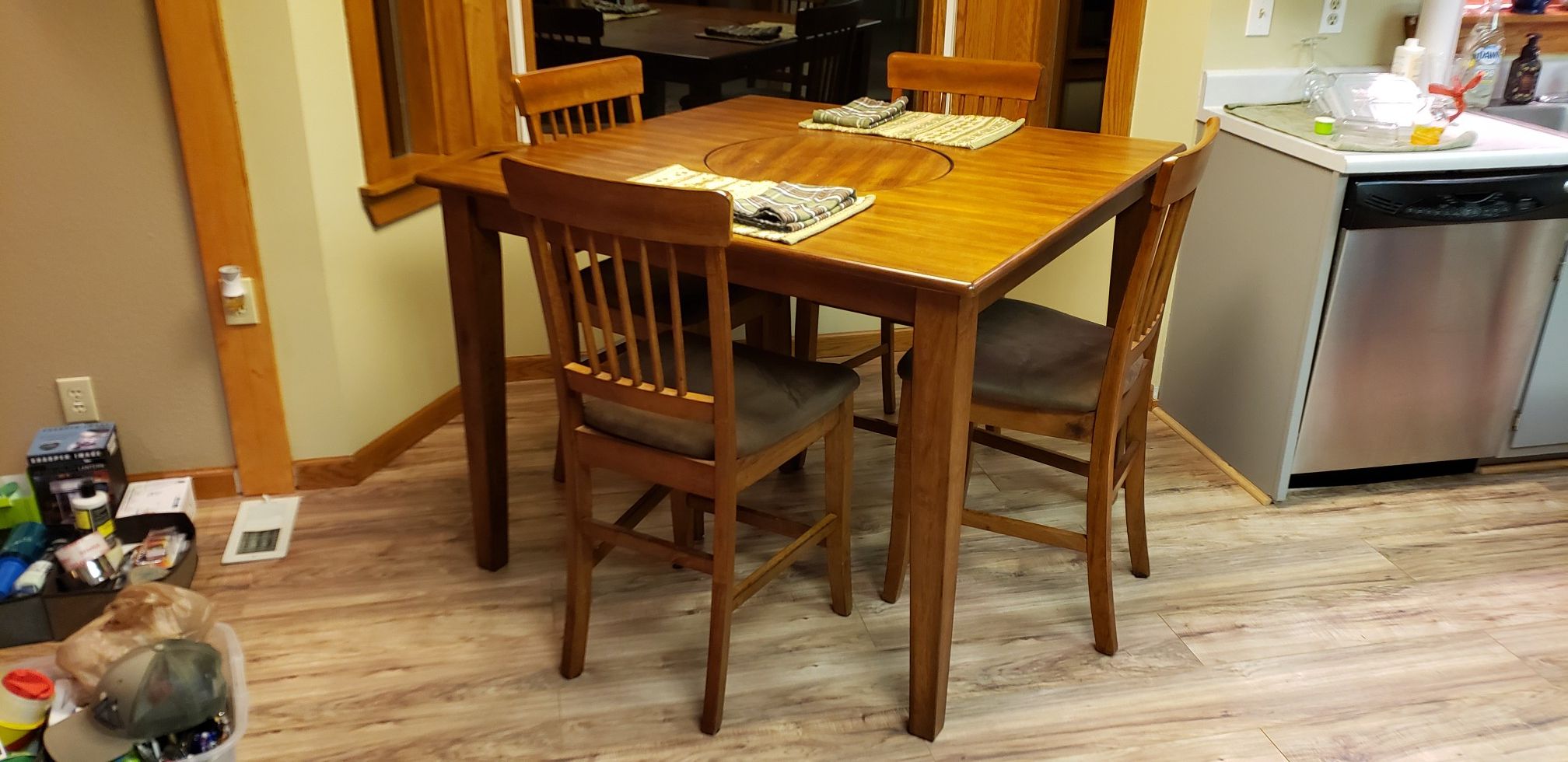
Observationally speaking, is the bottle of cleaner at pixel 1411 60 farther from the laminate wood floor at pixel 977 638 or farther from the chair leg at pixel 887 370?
the chair leg at pixel 887 370

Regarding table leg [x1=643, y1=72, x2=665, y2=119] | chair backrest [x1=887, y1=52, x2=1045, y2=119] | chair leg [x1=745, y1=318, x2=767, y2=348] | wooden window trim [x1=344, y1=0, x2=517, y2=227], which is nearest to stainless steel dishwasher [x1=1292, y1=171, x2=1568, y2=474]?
chair backrest [x1=887, y1=52, x2=1045, y2=119]

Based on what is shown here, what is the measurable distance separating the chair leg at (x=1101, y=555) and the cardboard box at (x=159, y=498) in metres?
1.91

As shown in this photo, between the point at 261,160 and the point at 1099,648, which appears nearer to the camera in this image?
the point at 1099,648

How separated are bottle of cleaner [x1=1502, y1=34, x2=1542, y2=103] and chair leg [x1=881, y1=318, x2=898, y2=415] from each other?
1.70 meters

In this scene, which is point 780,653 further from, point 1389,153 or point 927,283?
point 1389,153

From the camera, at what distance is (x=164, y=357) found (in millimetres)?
2535

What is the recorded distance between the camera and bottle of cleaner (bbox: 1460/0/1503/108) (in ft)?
9.05

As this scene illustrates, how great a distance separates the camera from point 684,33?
332 centimetres

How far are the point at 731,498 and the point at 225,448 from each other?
4.95 ft

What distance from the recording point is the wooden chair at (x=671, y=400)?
163cm

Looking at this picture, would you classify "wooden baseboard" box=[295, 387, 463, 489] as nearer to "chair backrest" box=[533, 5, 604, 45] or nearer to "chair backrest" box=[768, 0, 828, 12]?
"chair backrest" box=[533, 5, 604, 45]

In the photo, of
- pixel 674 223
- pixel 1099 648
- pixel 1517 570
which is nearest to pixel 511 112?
pixel 674 223

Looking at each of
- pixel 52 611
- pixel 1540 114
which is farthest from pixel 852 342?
pixel 52 611

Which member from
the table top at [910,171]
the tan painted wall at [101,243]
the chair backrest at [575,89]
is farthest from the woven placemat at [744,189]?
the tan painted wall at [101,243]
